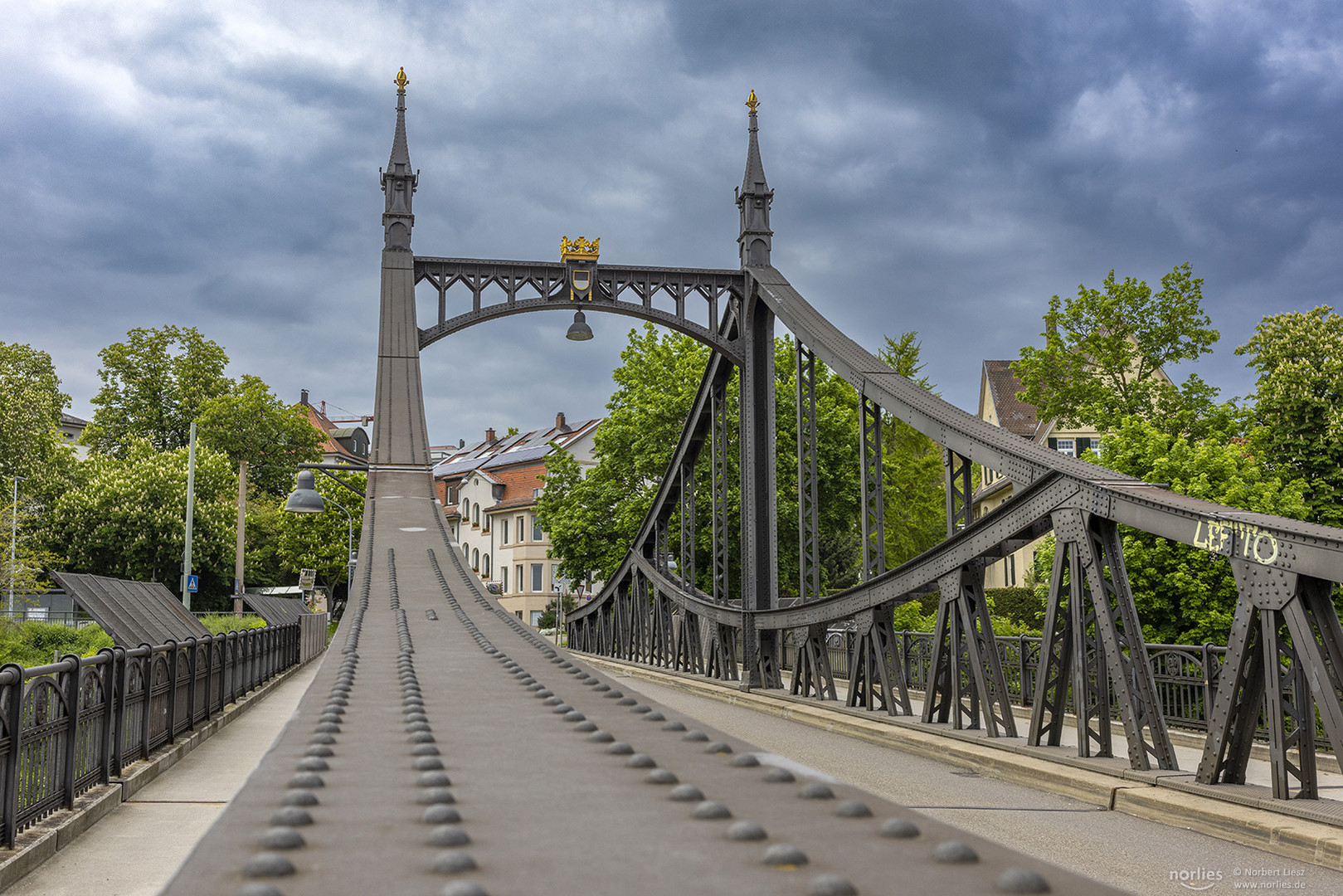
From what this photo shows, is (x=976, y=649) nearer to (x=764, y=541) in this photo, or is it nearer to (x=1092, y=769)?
(x=1092, y=769)

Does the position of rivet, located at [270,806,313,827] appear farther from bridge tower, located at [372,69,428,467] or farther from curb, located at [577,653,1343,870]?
bridge tower, located at [372,69,428,467]

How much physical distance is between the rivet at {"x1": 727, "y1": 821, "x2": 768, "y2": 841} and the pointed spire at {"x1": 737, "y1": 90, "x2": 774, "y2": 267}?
15.9 metres

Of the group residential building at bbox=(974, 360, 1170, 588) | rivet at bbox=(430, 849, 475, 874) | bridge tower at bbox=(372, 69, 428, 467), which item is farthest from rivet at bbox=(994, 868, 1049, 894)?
residential building at bbox=(974, 360, 1170, 588)

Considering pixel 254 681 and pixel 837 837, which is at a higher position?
pixel 837 837

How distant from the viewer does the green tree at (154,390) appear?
63406 mm

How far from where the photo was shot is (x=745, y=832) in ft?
5.92

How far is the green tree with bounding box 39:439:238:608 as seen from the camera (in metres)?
49.2

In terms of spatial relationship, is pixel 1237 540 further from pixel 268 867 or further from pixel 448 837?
pixel 268 867

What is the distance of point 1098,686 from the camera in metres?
8.32

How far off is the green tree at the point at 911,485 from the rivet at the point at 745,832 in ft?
119

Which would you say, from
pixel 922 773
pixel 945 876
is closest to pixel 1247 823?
pixel 922 773

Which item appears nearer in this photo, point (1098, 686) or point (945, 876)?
point (945, 876)

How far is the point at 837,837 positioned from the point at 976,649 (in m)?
8.47

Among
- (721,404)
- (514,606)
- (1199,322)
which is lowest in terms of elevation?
(514,606)
